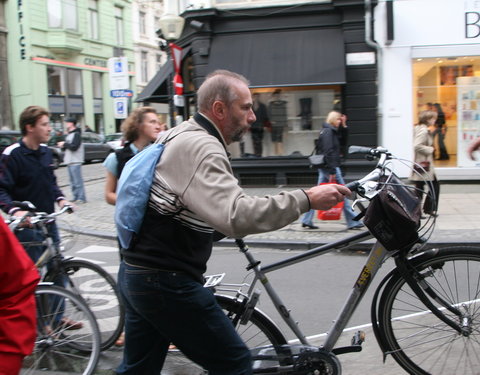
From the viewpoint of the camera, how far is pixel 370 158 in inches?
113

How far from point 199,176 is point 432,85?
1144cm

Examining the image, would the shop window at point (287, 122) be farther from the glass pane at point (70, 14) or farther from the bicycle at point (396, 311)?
the glass pane at point (70, 14)

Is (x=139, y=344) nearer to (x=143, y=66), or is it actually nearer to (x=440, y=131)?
(x=440, y=131)

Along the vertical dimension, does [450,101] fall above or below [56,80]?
below

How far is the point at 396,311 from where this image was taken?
9.32 feet

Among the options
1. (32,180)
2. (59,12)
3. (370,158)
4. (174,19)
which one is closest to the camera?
(370,158)

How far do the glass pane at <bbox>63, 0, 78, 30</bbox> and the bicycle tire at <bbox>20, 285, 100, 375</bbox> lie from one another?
30.0m

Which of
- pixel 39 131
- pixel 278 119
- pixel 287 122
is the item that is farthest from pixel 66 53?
pixel 39 131

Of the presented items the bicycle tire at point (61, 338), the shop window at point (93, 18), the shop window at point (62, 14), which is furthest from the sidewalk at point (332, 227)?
the shop window at point (93, 18)

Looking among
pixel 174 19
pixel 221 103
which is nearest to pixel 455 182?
pixel 174 19

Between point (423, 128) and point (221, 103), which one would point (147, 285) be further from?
point (423, 128)

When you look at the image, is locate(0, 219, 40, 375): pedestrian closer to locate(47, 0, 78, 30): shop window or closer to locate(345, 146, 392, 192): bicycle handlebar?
locate(345, 146, 392, 192): bicycle handlebar

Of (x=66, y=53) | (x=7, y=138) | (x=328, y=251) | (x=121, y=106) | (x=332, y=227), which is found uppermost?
(x=66, y=53)

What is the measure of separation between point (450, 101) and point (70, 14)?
25089 millimetres
